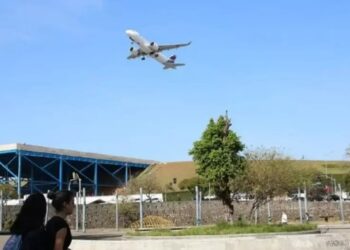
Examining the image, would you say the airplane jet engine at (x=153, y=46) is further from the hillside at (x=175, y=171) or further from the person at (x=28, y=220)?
the hillside at (x=175, y=171)

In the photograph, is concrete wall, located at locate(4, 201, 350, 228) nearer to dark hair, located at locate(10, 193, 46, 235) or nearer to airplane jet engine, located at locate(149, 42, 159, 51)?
airplane jet engine, located at locate(149, 42, 159, 51)

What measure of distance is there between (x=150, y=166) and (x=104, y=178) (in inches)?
365

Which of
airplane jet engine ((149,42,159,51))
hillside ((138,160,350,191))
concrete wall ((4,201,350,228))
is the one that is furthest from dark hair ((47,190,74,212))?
hillside ((138,160,350,191))

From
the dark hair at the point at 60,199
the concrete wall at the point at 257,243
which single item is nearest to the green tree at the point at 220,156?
the concrete wall at the point at 257,243

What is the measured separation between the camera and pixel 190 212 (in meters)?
44.7

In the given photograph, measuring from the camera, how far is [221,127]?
24.5 meters

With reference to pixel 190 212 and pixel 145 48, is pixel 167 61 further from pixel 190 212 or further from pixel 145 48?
pixel 190 212

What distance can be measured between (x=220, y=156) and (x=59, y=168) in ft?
249

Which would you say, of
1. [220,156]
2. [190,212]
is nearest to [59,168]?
[190,212]

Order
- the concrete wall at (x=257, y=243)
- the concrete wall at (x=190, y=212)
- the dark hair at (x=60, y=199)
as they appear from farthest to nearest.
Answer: the concrete wall at (x=190, y=212) < the concrete wall at (x=257, y=243) < the dark hair at (x=60, y=199)

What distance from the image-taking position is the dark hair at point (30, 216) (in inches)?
231

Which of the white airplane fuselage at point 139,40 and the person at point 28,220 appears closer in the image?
the person at point 28,220

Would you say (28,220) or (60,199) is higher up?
(60,199)

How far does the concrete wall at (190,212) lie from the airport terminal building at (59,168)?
1508 inches
